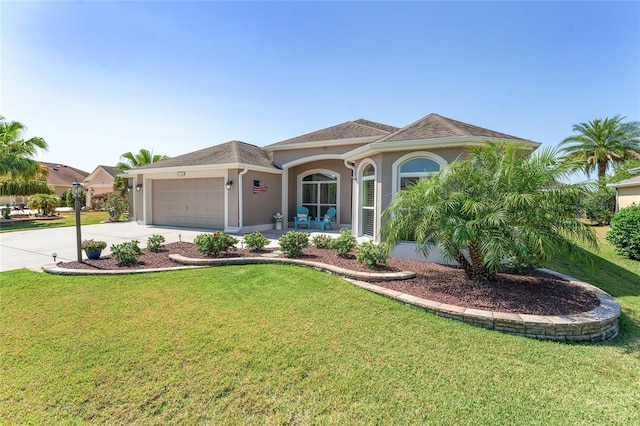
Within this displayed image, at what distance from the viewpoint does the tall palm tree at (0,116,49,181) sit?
1842cm

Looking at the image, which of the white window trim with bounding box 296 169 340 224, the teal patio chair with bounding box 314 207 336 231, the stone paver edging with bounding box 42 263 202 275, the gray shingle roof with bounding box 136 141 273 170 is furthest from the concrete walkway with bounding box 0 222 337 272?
the white window trim with bounding box 296 169 340 224

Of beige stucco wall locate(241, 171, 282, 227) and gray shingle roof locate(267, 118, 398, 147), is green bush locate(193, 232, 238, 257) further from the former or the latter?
gray shingle roof locate(267, 118, 398, 147)

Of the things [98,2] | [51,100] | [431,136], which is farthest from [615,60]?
[51,100]

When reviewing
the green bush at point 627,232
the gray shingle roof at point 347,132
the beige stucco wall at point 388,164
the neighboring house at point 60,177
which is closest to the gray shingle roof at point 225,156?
the gray shingle roof at point 347,132

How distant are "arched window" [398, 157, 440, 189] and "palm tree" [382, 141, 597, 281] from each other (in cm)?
222

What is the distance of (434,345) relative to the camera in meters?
3.86

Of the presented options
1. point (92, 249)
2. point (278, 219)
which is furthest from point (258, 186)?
point (92, 249)

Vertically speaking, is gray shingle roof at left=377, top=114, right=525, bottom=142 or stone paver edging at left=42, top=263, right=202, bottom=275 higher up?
gray shingle roof at left=377, top=114, right=525, bottom=142

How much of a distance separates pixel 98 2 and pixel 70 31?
4.24 ft

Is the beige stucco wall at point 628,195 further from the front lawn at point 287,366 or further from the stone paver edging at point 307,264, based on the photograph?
the stone paver edging at point 307,264

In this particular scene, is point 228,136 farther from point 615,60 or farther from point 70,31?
point 615,60

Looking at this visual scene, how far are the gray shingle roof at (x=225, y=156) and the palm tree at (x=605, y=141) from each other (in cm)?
2218

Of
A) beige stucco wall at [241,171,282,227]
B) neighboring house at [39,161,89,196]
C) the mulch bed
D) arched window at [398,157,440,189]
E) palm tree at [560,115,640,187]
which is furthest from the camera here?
neighboring house at [39,161,89,196]

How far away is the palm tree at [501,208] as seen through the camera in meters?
5.05
